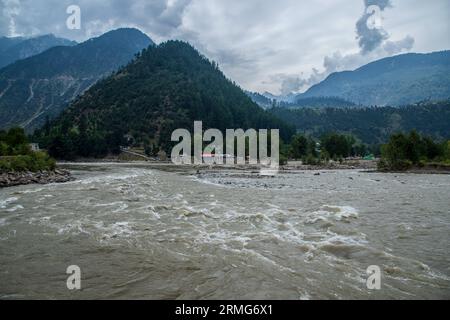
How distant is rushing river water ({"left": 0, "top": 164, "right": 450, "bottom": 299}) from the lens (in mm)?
9711

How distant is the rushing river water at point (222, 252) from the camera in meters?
9.71

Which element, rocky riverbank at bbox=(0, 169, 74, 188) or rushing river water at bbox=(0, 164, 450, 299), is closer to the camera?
rushing river water at bbox=(0, 164, 450, 299)

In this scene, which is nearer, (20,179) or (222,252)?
(222,252)

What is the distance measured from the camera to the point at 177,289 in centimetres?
965

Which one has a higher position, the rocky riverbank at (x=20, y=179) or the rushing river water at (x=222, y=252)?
the rocky riverbank at (x=20, y=179)

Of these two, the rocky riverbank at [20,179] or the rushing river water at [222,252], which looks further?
the rocky riverbank at [20,179]

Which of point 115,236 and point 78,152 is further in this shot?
point 78,152

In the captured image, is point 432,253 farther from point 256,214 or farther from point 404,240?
point 256,214

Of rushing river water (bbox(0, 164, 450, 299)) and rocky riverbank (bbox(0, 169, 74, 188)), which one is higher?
rocky riverbank (bbox(0, 169, 74, 188))

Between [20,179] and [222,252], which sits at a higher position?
[20,179]

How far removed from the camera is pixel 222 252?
13.6 metres
